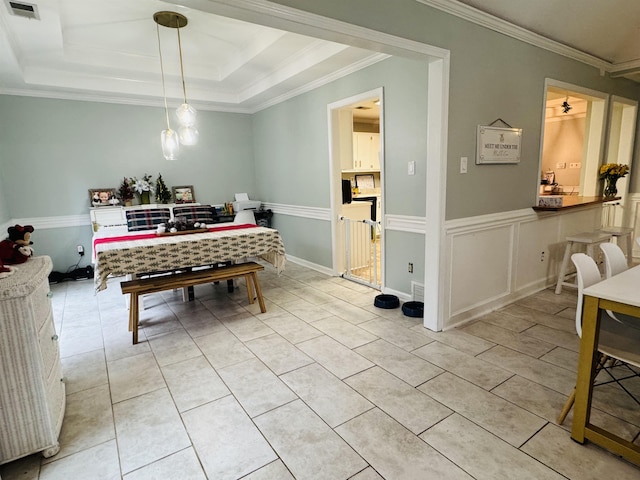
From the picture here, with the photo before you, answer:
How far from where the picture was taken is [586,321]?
1562mm

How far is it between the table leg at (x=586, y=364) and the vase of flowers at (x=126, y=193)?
5354mm

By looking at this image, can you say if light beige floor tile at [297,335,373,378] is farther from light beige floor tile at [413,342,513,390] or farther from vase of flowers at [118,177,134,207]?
vase of flowers at [118,177,134,207]

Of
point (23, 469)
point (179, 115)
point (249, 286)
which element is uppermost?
point (179, 115)

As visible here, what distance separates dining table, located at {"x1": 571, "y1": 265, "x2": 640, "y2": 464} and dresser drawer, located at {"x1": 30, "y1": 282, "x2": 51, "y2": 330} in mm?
2567

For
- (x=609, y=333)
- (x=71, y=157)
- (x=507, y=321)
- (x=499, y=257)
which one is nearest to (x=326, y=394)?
(x=609, y=333)

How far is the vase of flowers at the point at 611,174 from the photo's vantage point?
4.29 metres

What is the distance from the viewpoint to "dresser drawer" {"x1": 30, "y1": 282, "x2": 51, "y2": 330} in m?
1.66

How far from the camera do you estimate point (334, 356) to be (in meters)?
2.55

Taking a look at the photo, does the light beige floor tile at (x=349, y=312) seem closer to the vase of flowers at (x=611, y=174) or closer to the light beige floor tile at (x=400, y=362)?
the light beige floor tile at (x=400, y=362)

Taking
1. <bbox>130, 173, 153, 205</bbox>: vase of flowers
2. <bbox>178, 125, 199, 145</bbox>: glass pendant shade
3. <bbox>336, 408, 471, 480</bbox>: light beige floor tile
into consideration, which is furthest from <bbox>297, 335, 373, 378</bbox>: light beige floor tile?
<bbox>130, 173, 153, 205</bbox>: vase of flowers

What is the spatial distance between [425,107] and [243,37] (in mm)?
2081

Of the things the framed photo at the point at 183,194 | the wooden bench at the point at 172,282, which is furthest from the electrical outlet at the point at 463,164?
the framed photo at the point at 183,194

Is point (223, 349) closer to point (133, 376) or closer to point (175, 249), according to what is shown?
point (133, 376)

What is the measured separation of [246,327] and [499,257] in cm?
248
